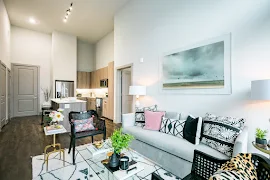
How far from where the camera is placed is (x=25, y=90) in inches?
264

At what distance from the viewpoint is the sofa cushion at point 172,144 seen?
6.29 feet

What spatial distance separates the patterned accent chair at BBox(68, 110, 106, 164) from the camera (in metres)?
2.63

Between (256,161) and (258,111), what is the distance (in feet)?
4.72

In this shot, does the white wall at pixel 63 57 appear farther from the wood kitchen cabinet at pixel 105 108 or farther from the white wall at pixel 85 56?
the wood kitchen cabinet at pixel 105 108

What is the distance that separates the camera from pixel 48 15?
5.45m

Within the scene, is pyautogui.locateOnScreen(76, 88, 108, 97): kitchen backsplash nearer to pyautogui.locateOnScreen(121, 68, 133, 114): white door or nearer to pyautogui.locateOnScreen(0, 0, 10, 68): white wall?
pyautogui.locateOnScreen(121, 68, 133, 114): white door

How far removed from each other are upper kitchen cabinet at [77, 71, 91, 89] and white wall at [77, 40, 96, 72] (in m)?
0.28

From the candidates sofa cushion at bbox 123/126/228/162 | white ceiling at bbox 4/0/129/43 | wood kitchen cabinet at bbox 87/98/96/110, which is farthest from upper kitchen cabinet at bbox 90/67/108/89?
sofa cushion at bbox 123/126/228/162

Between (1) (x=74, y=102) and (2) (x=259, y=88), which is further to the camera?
(1) (x=74, y=102)

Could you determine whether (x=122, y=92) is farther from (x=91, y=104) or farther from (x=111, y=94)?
(x=91, y=104)

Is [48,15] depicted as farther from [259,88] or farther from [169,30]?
[259,88]

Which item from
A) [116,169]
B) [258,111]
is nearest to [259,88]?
[258,111]

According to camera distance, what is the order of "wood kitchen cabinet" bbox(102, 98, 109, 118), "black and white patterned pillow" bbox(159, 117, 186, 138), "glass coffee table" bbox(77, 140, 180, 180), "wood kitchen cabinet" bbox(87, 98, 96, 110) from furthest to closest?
1. "wood kitchen cabinet" bbox(87, 98, 96, 110)
2. "wood kitchen cabinet" bbox(102, 98, 109, 118)
3. "black and white patterned pillow" bbox(159, 117, 186, 138)
4. "glass coffee table" bbox(77, 140, 180, 180)

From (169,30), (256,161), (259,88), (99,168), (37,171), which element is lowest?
(37,171)
